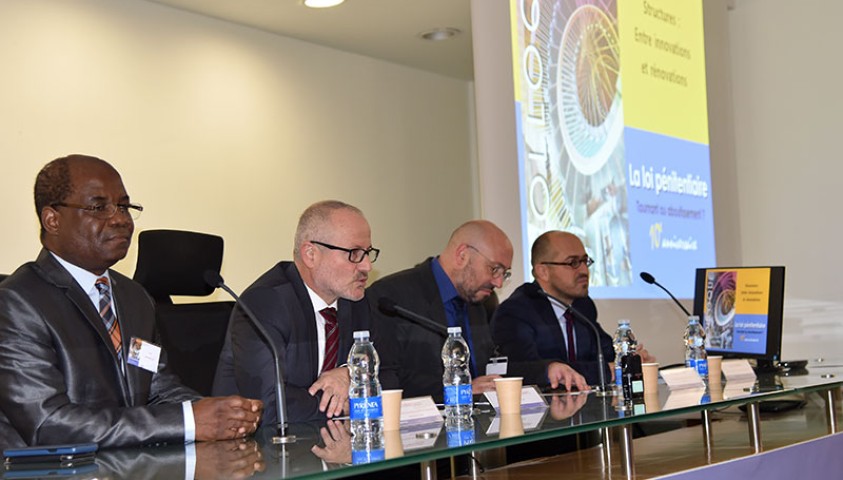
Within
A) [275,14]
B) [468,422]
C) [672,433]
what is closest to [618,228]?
[672,433]

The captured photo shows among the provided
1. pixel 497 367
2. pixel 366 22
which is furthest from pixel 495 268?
pixel 366 22

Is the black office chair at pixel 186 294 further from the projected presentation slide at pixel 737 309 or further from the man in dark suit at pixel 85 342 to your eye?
the projected presentation slide at pixel 737 309

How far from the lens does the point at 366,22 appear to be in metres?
6.20

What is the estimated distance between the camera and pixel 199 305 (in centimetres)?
337

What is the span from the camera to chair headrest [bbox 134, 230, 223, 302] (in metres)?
3.09

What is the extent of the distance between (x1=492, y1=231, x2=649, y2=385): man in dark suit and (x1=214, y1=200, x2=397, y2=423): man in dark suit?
935 millimetres

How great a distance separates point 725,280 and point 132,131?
3.17 m

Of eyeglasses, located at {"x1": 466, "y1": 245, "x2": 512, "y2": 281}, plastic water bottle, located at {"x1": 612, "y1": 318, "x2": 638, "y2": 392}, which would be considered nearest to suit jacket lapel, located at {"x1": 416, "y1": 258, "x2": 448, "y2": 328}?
eyeglasses, located at {"x1": 466, "y1": 245, "x2": 512, "y2": 281}

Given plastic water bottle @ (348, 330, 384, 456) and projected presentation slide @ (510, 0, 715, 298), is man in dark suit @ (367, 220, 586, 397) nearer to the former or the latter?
projected presentation slide @ (510, 0, 715, 298)

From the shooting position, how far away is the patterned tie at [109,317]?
2.39 meters

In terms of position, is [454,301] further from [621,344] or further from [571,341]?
[621,344]

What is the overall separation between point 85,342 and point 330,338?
78 cm

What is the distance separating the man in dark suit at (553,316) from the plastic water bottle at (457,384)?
108 centimetres

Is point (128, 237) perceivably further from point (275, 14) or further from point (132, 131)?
point (275, 14)
